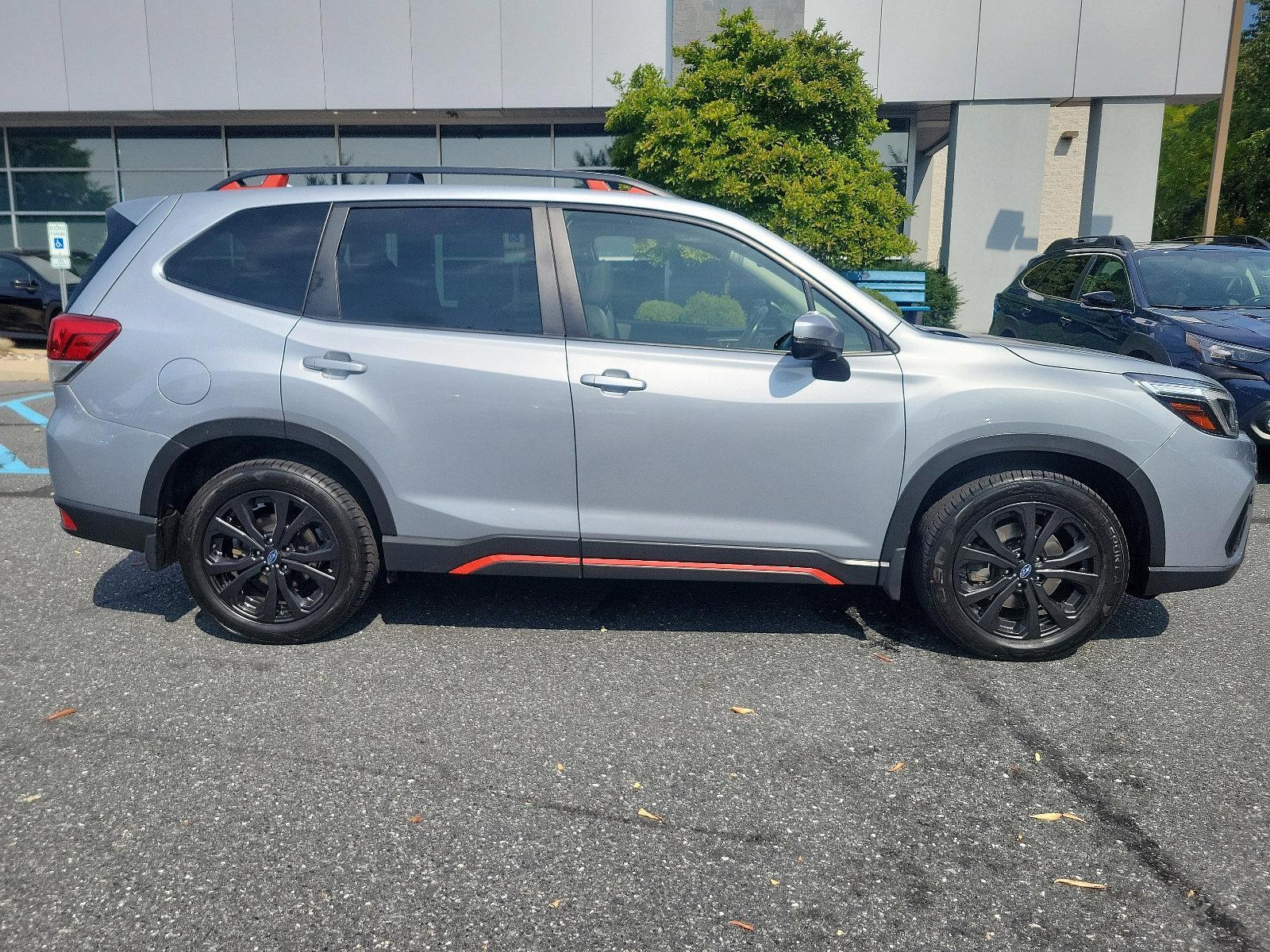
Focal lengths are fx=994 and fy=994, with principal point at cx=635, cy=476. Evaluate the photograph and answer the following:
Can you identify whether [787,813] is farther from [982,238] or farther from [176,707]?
[982,238]

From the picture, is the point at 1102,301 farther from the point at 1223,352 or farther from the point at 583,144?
the point at 583,144

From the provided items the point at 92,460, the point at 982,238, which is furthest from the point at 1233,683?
the point at 982,238

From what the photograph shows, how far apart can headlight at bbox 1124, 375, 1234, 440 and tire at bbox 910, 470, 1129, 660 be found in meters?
0.47

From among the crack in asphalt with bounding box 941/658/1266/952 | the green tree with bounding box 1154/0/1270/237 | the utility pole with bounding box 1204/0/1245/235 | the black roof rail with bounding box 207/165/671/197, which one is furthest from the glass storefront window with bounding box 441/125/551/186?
the green tree with bounding box 1154/0/1270/237

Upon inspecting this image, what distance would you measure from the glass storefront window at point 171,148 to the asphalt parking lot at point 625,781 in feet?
52.5

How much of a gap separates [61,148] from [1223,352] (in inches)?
785

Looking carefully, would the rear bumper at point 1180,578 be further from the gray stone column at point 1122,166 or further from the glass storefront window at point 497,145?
the glass storefront window at point 497,145

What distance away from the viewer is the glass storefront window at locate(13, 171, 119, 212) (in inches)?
743

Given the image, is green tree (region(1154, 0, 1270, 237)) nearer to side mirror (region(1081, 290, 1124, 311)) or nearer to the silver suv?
side mirror (region(1081, 290, 1124, 311))

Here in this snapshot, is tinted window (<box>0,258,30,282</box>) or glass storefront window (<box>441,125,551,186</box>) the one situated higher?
glass storefront window (<box>441,125,551,186</box>)

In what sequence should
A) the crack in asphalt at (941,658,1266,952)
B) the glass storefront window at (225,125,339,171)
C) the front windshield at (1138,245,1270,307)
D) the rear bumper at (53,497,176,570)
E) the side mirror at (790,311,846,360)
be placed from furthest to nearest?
the glass storefront window at (225,125,339,171) < the front windshield at (1138,245,1270,307) < the rear bumper at (53,497,176,570) < the side mirror at (790,311,846,360) < the crack in asphalt at (941,658,1266,952)

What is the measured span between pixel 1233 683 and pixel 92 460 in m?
4.63

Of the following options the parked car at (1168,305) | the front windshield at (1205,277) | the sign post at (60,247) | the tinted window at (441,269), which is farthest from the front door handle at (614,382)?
the sign post at (60,247)

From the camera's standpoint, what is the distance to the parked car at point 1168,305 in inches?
276
